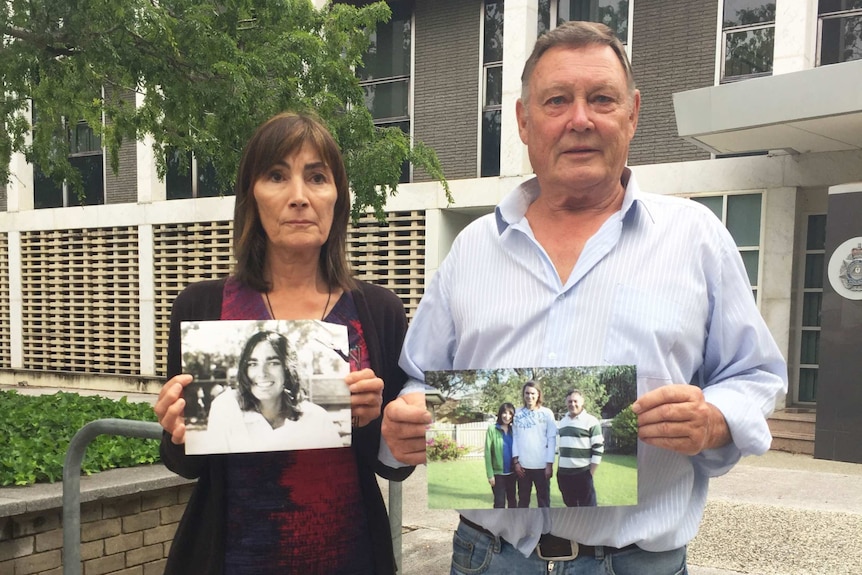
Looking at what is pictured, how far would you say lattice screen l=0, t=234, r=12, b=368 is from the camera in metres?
19.7

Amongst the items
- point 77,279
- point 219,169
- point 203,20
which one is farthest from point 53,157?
point 77,279

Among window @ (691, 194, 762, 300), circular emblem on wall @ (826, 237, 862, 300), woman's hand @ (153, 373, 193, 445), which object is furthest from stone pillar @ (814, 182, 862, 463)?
woman's hand @ (153, 373, 193, 445)

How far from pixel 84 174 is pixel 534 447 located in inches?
757

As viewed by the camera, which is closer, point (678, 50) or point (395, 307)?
point (395, 307)

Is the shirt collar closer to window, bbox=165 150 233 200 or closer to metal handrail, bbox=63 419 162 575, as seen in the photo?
metal handrail, bbox=63 419 162 575

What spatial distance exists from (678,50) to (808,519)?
26.8 ft

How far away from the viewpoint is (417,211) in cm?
1444

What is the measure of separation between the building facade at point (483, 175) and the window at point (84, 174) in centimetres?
5

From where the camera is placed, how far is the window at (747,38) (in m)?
12.0

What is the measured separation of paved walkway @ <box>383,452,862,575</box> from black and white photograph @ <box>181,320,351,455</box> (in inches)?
148

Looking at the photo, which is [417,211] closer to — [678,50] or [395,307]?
[678,50]

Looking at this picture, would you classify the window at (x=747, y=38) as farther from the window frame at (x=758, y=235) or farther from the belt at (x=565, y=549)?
the belt at (x=565, y=549)

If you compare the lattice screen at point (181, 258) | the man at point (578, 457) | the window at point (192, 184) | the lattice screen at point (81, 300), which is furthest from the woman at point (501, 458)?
the lattice screen at point (81, 300)

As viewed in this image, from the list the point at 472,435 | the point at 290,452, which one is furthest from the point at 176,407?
the point at 472,435
